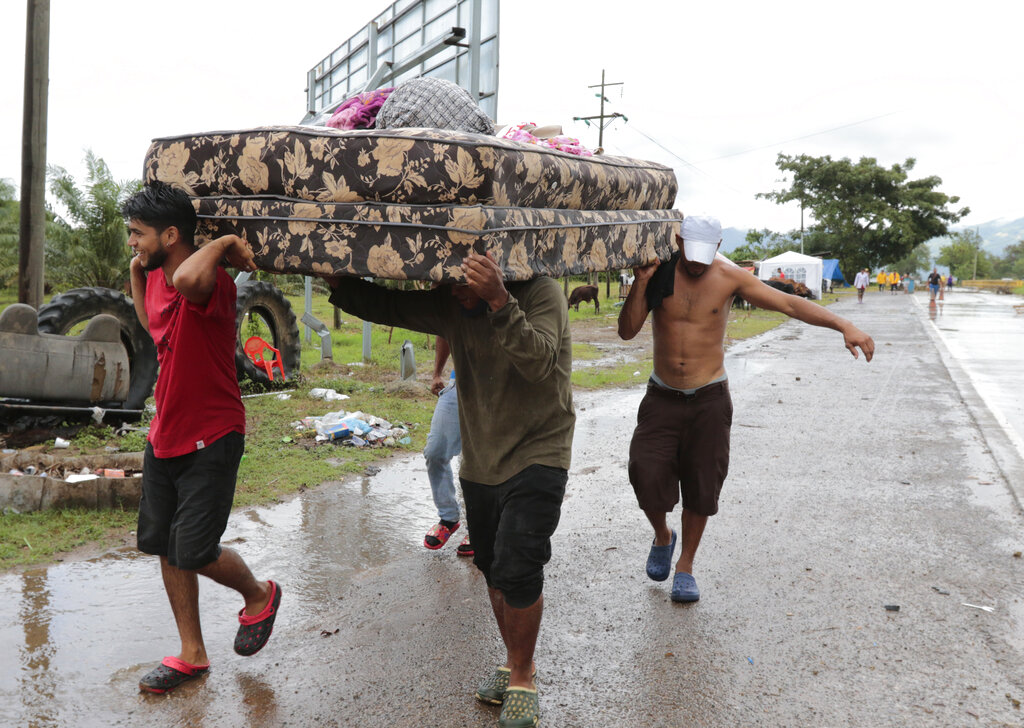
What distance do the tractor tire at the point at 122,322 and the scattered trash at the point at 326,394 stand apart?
184 centimetres

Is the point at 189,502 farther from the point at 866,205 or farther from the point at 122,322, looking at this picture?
the point at 866,205

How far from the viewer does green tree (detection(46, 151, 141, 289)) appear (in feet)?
50.2

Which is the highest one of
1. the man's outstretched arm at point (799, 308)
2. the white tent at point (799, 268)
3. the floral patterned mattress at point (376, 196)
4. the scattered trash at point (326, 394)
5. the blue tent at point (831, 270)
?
the blue tent at point (831, 270)

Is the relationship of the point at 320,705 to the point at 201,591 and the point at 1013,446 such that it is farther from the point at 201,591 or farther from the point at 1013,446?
the point at 1013,446

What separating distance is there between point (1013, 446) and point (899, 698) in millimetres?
5704

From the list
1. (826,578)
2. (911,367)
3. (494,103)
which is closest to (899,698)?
(826,578)

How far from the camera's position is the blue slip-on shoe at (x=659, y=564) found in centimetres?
423

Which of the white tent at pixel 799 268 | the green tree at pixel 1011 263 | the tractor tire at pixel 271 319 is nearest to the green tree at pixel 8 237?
the tractor tire at pixel 271 319

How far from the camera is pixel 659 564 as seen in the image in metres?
4.24

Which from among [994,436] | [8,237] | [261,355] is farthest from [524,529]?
[8,237]

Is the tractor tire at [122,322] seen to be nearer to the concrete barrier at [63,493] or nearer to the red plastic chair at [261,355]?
the red plastic chair at [261,355]

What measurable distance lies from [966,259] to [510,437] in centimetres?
12666

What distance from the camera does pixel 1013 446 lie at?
7805 mm

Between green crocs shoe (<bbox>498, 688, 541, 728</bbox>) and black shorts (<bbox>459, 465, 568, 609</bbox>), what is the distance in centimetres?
31
